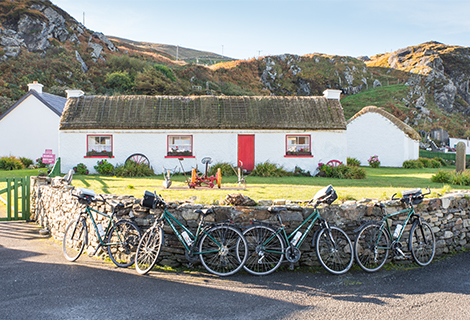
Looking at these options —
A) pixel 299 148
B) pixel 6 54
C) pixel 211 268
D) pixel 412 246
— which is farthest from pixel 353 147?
pixel 6 54

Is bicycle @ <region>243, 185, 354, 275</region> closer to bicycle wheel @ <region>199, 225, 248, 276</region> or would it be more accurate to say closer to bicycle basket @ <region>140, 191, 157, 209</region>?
bicycle wheel @ <region>199, 225, 248, 276</region>

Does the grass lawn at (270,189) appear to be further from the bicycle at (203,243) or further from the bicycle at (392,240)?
the bicycle at (203,243)

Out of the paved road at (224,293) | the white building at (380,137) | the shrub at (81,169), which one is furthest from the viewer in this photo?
the white building at (380,137)

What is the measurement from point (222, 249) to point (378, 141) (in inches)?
897

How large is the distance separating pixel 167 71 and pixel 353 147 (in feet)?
91.8

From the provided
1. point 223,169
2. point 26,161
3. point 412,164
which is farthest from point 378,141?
point 26,161

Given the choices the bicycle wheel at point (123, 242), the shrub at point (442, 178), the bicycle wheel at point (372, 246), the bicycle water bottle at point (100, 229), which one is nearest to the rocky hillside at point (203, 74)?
the bicycle water bottle at point (100, 229)

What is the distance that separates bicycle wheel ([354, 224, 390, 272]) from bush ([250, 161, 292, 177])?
11417 millimetres

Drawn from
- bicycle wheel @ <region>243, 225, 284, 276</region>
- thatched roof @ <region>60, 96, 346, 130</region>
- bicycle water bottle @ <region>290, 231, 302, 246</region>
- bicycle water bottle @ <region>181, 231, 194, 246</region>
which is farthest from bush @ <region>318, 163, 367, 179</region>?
bicycle water bottle @ <region>181, 231, 194, 246</region>

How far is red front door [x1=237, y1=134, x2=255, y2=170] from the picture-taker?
18.3 meters

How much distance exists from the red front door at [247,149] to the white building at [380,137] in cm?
1058

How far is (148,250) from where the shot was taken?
17.3ft

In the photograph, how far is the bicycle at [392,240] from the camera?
5531 millimetres

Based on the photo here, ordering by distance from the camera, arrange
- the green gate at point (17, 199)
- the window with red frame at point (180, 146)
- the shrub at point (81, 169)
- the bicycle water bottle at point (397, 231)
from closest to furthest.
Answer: the bicycle water bottle at point (397, 231)
the green gate at point (17, 199)
the shrub at point (81, 169)
the window with red frame at point (180, 146)
